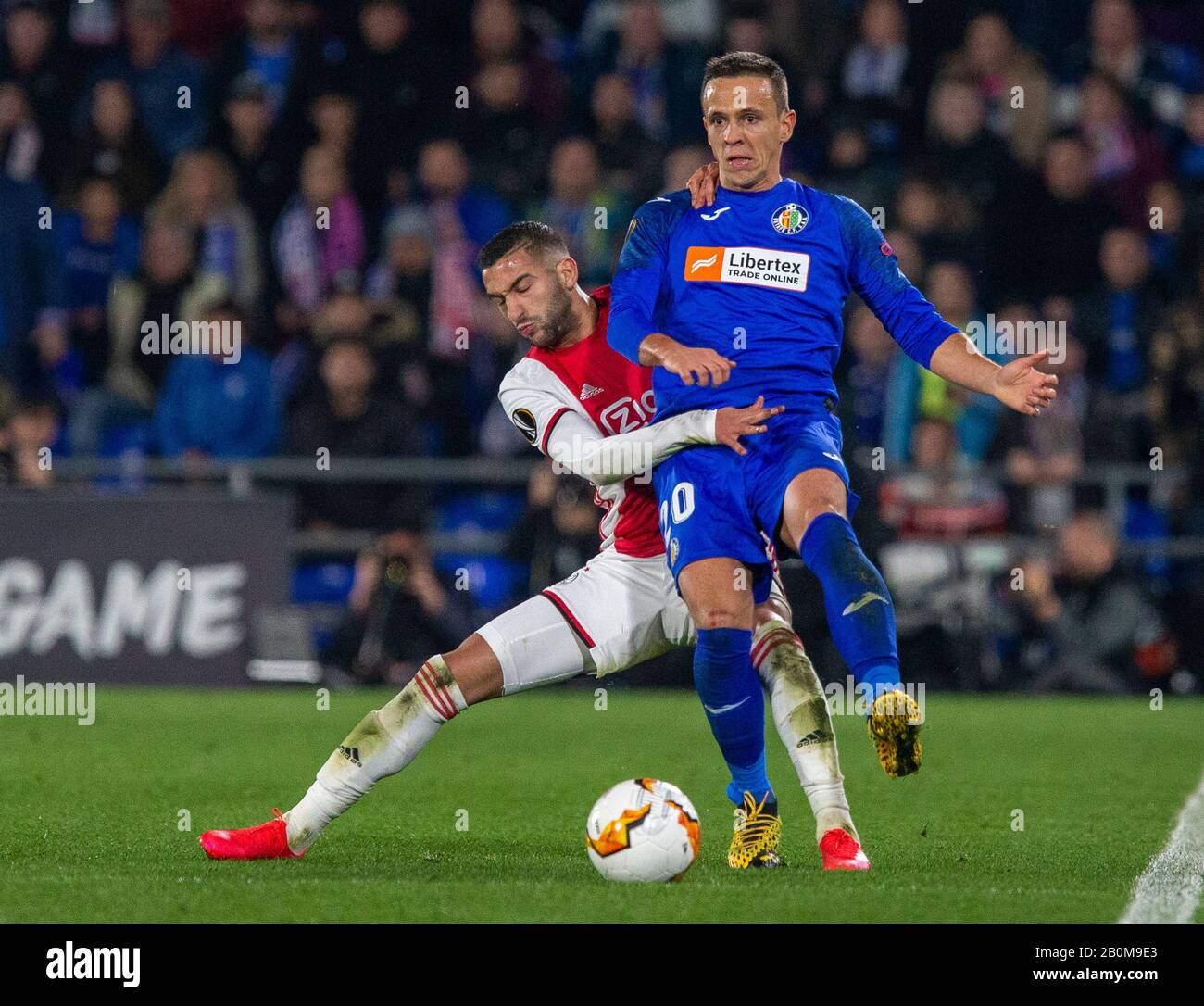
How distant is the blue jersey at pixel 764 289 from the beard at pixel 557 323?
25 centimetres

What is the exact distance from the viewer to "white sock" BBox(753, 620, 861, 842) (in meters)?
5.99

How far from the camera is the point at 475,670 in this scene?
600 centimetres

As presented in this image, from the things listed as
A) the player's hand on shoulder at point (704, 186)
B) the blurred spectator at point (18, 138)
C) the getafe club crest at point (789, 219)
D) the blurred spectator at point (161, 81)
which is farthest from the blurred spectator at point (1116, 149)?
the getafe club crest at point (789, 219)

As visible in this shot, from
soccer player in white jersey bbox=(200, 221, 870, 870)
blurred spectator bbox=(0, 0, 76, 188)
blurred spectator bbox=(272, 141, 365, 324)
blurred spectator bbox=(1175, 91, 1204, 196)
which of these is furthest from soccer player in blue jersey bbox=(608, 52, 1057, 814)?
blurred spectator bbox=(0, 0, 76, 188)

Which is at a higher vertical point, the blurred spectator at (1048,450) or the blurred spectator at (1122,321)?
the blurred spectator at (1122,321)

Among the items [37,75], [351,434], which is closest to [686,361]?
[351,434]

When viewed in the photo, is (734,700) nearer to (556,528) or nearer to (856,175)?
(556,528)

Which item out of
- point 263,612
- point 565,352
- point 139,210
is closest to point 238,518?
point 263,612

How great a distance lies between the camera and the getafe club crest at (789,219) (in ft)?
20.0

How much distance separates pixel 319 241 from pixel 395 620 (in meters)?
3.18

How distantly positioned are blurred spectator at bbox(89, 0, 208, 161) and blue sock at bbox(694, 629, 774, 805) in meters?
10.4

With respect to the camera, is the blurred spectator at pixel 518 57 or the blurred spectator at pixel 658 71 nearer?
the blurred spectator at pixel 658 71

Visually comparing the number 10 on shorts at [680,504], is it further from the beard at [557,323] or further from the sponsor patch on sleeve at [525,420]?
the beard at [557,323]

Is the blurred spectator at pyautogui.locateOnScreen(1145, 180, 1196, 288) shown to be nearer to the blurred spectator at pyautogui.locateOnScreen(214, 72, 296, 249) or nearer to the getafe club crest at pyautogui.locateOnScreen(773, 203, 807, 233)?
the blurred spectator at pyautogui.locateOnScreen(214, 72, 296, 249)
